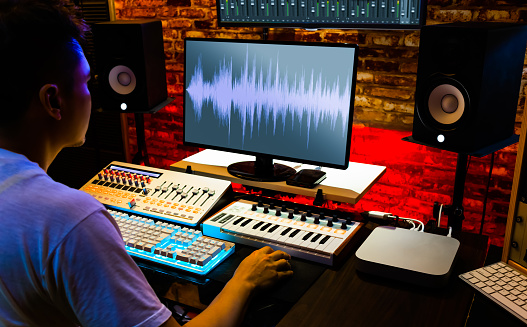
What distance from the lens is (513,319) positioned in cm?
120

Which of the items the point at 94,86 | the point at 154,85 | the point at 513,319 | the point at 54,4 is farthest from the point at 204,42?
the point at 94,86

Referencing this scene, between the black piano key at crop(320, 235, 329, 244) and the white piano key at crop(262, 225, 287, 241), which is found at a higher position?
the white piano key at crop(262, 225, 287, 241)

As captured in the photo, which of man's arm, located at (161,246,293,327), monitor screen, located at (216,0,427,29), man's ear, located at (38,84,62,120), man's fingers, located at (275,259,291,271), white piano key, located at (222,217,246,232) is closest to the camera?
man's ear, located at (38,84,62,120)

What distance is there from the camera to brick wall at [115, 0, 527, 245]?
2135 millimetres

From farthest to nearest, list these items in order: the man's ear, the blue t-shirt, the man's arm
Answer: the man's arm → the man's ear → the blue t-shirt

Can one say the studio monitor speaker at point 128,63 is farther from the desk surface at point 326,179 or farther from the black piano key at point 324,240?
the black piano key at point 324,240

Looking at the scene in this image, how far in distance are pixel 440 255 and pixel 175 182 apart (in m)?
0.98

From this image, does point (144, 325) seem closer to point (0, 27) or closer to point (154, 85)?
point (0, 27)

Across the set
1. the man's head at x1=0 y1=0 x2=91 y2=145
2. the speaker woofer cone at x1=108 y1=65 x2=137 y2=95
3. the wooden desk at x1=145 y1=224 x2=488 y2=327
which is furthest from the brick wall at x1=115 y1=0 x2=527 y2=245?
the man's head at x1=0 y1=0 x2=91 y2=145

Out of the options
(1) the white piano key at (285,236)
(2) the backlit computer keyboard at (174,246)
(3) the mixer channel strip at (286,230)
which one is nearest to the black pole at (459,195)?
(3) the mixer channel strip at (286,230)

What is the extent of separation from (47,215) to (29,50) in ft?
1.05

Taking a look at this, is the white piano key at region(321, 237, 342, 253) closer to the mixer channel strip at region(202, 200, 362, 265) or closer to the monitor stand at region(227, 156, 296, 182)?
the mixer channel strip at region(202, 200, 362, 265)

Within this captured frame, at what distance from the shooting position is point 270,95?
1.77 m

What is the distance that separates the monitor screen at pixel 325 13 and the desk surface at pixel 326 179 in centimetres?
69
